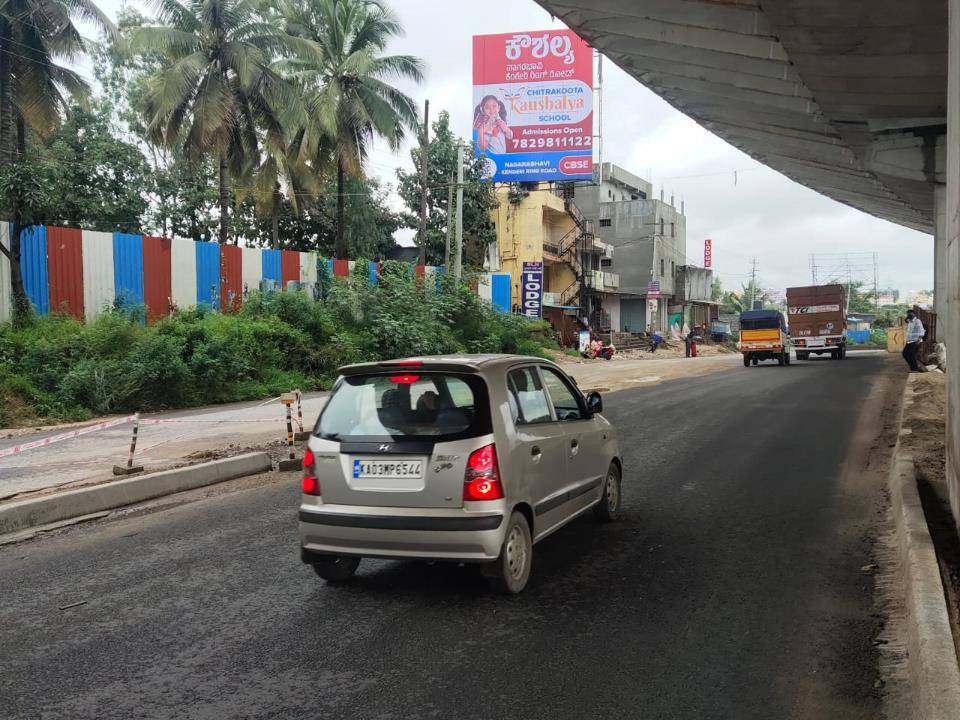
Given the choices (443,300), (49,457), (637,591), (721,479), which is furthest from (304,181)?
(637,591)

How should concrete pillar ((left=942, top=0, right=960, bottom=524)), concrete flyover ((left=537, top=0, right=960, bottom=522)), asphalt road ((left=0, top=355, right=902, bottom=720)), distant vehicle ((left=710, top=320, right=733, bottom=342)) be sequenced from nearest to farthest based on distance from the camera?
asphalt road ((left=0, top=355, right=902, bottom=720)) < concrete pillar ((left=942, top=0, right=960, bottom=524)) < concrete flyover ((left=537, top=0, right=960, bottom=522)) < distant vehicle ((left=710, top=320, right=733, bottom=342))

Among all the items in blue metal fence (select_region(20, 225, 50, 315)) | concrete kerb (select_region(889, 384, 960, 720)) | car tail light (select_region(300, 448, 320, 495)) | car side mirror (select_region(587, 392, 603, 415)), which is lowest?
concrete kerb (select_region(889, 384, 960, 720))

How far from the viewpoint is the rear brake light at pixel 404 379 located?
530cm

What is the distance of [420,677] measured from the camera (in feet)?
12.9

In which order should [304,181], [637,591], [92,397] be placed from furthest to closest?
1. [304,181]
2. [92,397]
3. [637,591]

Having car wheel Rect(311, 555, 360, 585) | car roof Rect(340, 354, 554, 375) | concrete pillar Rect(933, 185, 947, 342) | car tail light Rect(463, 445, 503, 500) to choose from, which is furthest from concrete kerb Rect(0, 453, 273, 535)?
concrete pillar Rect(933, 185, 947, 342)

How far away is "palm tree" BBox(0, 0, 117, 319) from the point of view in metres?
22.1

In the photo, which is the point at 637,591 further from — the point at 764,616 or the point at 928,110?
the point at 928,110

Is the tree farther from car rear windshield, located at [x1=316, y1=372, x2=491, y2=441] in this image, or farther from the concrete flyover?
car rear windshield, located at [x1=316, y1=372, x2=491, y2=441]

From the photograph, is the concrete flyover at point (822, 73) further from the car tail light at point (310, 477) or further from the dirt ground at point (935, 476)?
the car tail light at point (310, 477)

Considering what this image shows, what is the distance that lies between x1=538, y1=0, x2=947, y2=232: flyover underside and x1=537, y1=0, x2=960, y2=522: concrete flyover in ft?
0.07

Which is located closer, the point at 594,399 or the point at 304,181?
the point at 594,399

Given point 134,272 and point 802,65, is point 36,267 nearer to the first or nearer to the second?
point 134,272

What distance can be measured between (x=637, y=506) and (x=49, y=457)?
8443 millimetres
